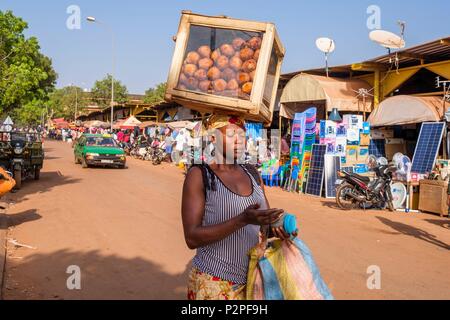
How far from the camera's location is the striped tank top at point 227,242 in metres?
2.46

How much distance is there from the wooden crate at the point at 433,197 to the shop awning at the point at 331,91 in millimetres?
4694

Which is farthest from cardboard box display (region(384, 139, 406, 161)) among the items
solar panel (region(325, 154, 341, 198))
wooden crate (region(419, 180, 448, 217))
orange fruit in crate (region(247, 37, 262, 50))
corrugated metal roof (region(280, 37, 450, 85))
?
orange fruit in crate (region(247, 37, 262, 50))

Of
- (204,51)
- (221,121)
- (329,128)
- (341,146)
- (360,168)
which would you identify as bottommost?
(360,168)

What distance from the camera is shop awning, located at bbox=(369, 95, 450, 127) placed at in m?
12.2

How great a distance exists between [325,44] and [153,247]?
37.9ft

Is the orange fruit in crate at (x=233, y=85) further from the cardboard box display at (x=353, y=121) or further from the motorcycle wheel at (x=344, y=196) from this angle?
the cardboard box display at (x=353, y=121)

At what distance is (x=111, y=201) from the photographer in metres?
11.5

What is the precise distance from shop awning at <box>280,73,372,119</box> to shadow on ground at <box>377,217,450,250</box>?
6.04 metres

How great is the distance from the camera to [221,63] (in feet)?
9.38

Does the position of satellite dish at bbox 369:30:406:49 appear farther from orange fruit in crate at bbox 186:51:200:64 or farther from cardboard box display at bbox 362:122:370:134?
orange fruit in crate at bbox 186:51:200:64

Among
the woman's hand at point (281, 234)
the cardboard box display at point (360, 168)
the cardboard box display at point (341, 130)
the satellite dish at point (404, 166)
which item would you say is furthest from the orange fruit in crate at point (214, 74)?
the cardboard box display at point (360, 168)

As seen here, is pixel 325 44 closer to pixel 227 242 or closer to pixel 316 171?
pixel 316 171

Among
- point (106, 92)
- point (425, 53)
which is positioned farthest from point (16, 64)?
point (106, 92)
